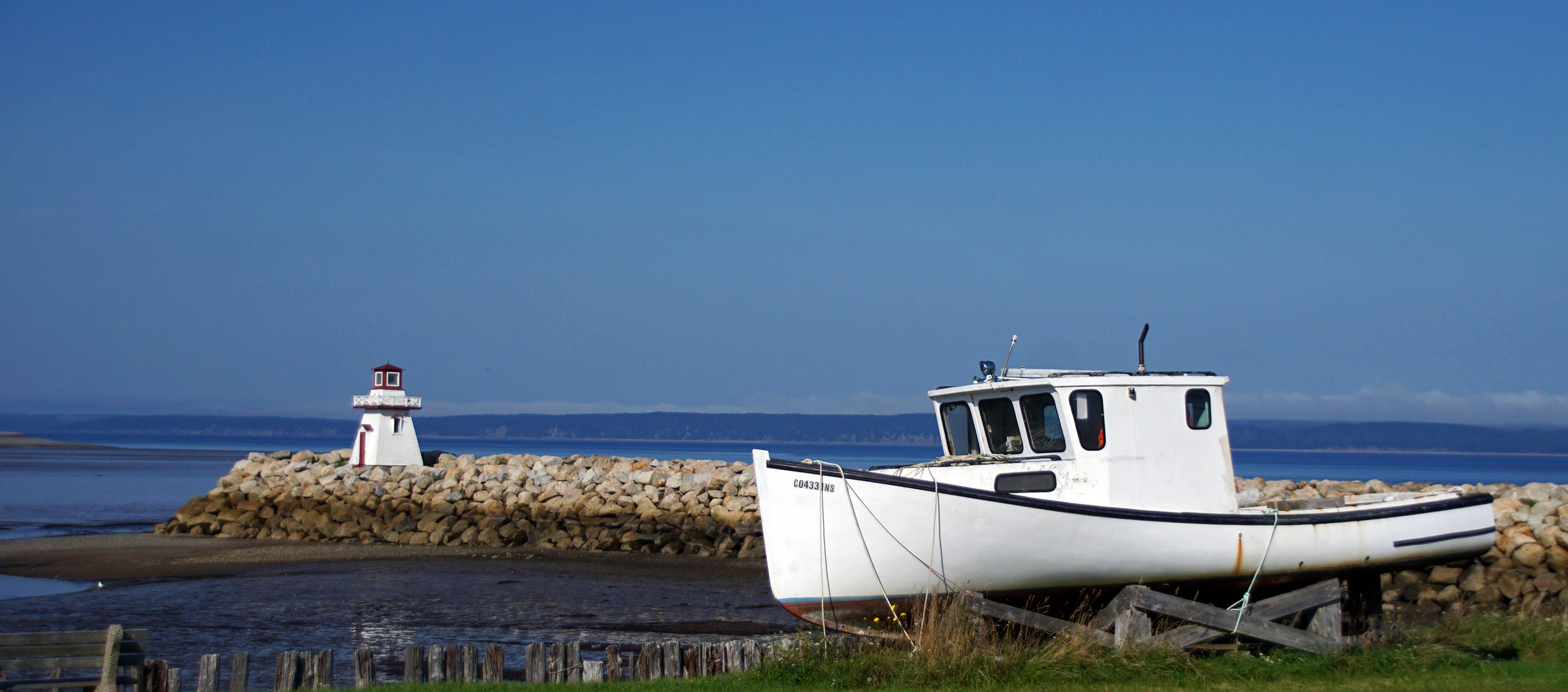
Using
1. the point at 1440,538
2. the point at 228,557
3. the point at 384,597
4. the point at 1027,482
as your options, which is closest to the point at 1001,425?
the point at 1027,482

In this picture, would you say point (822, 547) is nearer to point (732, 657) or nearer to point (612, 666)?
point (732, 657)

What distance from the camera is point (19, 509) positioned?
132 feet

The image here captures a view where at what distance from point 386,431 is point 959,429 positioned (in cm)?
2803

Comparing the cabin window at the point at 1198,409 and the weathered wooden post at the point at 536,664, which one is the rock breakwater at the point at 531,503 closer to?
the cabin window at the point at 1198,409

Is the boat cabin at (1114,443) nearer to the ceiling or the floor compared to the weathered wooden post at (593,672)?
nearer to the ceiling

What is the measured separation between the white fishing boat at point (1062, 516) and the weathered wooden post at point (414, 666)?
2883 millimetres

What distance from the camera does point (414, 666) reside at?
886 centimetres

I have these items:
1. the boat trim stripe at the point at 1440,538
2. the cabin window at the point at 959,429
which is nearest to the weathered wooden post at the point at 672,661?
the cabin window at the point at 959,429

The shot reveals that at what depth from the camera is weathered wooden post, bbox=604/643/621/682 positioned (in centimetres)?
891

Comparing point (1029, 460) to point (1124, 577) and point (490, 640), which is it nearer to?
point (1124, 577)

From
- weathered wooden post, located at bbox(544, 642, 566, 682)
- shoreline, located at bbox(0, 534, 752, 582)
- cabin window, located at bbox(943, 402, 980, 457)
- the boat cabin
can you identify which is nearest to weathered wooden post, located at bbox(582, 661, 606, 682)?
weathered wooden post, located at bbox(544, 642, 566, 682)

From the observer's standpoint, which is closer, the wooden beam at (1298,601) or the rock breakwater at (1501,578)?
the wooden beam at (1298,601)

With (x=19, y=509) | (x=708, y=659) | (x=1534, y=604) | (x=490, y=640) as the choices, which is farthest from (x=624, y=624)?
(x=19, y=509)

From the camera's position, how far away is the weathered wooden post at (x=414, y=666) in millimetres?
8828
